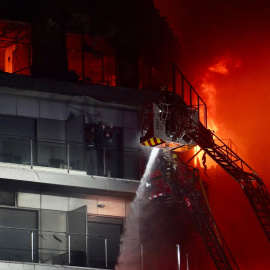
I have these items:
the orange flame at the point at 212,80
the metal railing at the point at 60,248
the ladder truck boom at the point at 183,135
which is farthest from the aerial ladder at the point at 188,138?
Answer: the orange flame at the point at 212,80

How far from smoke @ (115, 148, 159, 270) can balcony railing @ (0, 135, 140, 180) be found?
27.3 inches

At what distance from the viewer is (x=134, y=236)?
4694 cm

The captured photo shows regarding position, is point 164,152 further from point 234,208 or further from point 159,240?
point 234,208

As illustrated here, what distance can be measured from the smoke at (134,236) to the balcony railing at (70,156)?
2.28 feet

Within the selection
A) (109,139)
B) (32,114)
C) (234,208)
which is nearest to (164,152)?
(109,139)

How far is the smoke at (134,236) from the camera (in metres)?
45.7

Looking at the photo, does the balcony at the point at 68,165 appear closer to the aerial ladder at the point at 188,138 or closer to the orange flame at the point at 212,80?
the aerial ladder at the point at 188,138

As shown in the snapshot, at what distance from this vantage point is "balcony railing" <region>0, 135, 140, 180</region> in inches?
1726

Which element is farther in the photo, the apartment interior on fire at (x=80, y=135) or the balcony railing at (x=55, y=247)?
the apartment interior on fire at (x=80, y=135)

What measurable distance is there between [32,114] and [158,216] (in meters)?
7.59

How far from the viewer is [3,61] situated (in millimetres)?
49938

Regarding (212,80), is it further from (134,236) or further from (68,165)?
(68,165)

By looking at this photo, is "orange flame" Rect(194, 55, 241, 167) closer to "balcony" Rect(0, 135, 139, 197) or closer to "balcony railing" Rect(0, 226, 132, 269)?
"balcony" Rect(0, 135, 139, 197)

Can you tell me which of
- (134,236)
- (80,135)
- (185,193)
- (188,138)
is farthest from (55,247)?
(188,138)
